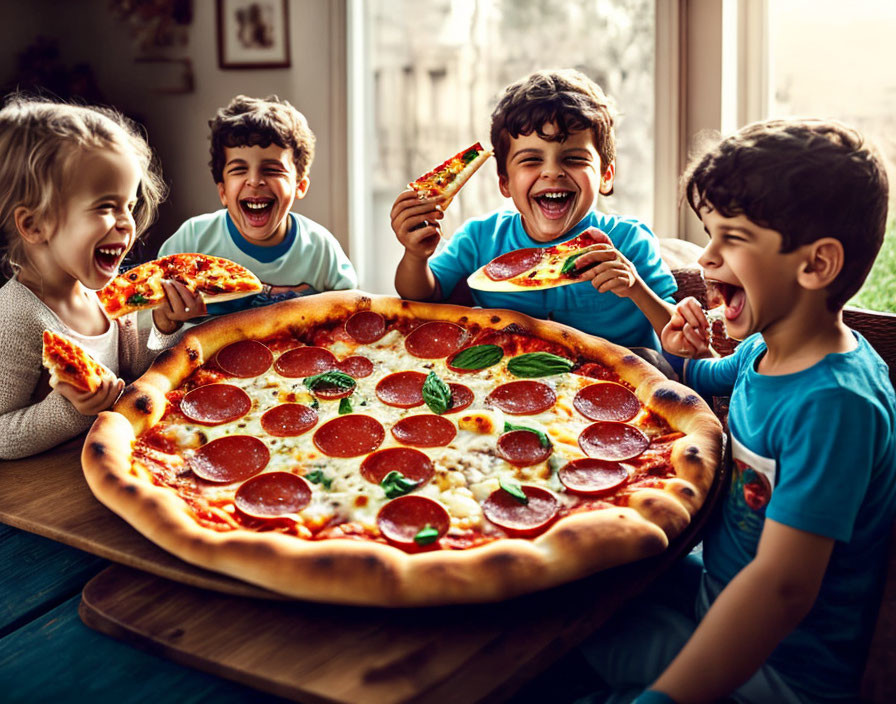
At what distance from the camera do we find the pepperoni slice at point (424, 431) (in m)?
2.27

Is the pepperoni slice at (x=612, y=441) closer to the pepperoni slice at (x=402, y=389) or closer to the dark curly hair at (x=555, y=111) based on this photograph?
the pepperoni slice at (x=402, y=389)

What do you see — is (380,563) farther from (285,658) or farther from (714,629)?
(714,629)

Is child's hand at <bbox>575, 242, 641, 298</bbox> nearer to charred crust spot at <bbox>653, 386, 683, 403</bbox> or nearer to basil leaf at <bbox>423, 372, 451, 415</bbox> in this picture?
charred crust spot at <bbox>653, 386, 683, 403</bbox>

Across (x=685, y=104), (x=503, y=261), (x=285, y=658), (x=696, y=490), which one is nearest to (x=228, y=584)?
(x=285, y=658)

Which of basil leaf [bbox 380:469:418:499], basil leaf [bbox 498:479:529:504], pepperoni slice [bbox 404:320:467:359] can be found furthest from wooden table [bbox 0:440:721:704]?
pepperoni slice [bbox 404:320:467:359]

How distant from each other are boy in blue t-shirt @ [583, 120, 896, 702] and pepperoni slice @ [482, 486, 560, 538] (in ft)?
1.00

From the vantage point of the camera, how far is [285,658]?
58.5 inches

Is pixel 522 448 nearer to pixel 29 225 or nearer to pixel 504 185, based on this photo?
pixel 504 185

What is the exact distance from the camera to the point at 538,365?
103 inches

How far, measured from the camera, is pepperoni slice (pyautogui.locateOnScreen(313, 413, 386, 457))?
223cm

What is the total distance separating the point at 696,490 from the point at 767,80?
3.66 m

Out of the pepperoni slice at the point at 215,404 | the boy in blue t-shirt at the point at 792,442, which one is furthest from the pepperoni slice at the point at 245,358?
the boy in blue t-shirt at the point at 792,442

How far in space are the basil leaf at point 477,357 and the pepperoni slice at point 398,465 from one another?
21.9 inches

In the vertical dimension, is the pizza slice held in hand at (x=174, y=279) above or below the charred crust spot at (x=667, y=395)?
above
